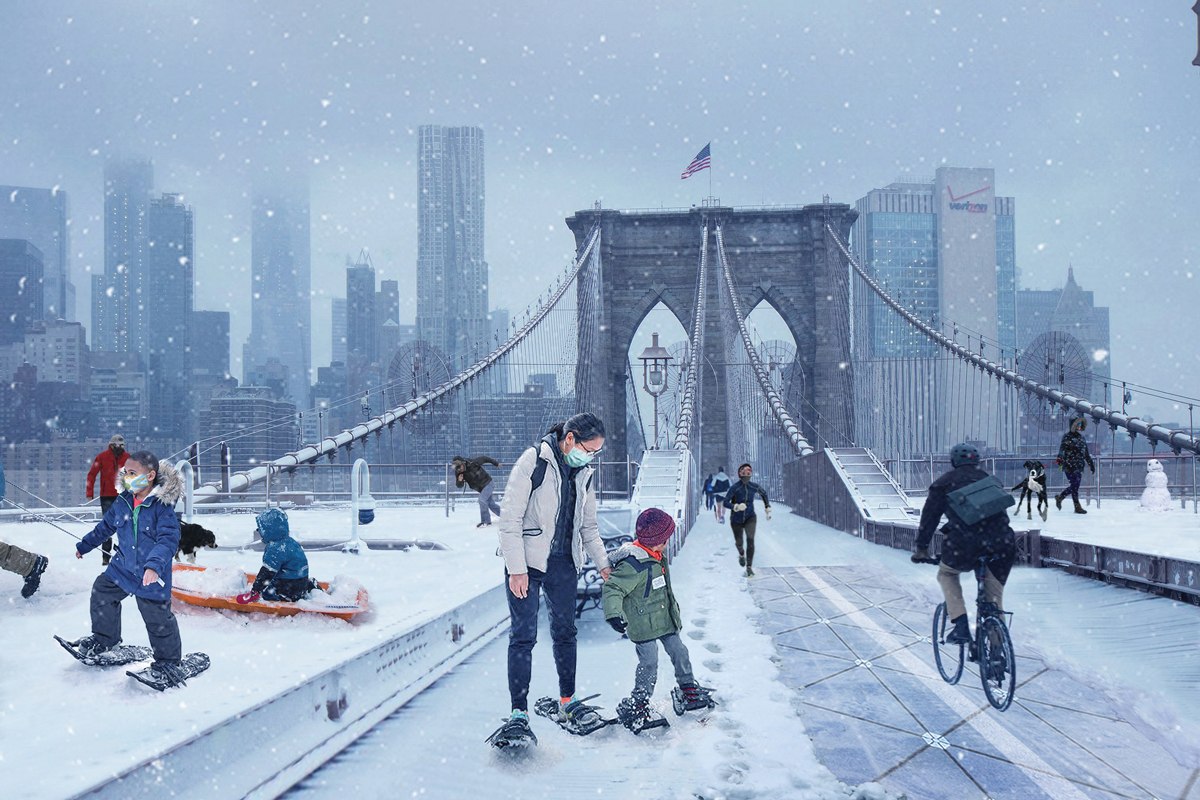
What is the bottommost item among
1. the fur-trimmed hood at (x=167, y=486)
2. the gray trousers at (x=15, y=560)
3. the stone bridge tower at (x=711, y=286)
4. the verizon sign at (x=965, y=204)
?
the gray trousers at (x=15, y=560)

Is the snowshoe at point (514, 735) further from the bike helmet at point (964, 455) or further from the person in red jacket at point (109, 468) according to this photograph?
the person in red jacket at point (109, 468)

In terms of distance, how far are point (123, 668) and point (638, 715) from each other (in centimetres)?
277

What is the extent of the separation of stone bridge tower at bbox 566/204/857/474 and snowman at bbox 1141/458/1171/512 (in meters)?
23.3

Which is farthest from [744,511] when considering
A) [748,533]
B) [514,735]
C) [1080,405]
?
[1080,405]

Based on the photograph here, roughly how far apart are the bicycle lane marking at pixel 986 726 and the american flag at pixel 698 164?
112 ft

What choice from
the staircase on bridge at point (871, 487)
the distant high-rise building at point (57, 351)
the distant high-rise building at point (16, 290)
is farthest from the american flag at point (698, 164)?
the distant high-rise building at point (16, 290)

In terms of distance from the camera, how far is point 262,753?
3203mm

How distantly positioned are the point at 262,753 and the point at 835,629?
Answer: 4499 mm

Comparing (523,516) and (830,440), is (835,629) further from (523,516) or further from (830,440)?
(830,440)

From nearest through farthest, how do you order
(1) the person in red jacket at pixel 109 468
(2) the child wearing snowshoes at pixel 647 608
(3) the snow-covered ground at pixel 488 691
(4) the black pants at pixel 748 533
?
(3) the snow-covered ground at pixel 488 691, (2) the child wearing snowshoes at pixel 647 608, (1) the person in red jacket at pixel 109 468, (4) the black pants at pixel 748 533

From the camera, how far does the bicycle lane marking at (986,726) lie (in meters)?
3.26

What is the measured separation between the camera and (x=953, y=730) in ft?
12.9

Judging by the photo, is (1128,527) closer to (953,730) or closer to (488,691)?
(953,730)

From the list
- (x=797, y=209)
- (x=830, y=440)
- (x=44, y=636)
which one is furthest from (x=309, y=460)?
(x=797, y=209)
